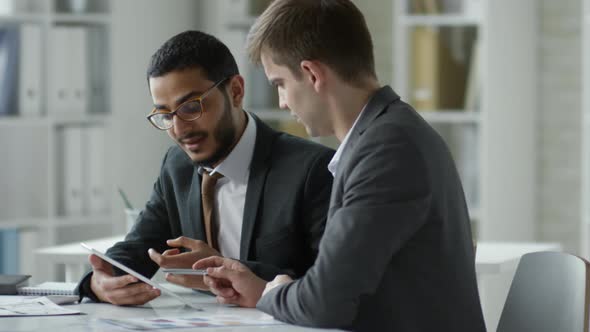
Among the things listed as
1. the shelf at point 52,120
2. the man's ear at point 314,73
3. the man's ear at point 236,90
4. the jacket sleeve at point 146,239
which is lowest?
the jacket sleeve at point 146,239

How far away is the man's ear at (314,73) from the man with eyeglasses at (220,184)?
1.31ft

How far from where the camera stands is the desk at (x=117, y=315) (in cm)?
169

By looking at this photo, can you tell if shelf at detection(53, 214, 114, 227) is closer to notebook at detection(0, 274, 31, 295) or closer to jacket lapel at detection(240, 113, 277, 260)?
notebook at detection(0, 274, 31, 295)

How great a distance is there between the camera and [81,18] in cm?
436

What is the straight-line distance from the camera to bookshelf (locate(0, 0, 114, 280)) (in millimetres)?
4191

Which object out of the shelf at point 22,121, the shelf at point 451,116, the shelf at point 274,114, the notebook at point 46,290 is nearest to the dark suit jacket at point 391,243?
the notebook at point 46,290

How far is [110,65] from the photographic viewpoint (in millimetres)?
4441

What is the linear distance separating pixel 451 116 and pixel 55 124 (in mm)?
1717

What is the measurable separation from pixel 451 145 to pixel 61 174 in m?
A: 1.72

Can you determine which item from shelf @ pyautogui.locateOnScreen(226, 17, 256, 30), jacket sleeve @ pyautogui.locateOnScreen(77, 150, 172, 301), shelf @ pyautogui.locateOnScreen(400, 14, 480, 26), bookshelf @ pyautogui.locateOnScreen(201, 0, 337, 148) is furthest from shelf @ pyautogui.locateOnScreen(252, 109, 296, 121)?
jacket sleeve @ pyautogui.locateOnScreen(77, 150, 172, 301)

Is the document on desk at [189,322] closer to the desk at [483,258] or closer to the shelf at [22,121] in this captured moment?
the desk at [483,258]

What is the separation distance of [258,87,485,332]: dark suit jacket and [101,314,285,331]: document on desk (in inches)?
Answer: 1.5

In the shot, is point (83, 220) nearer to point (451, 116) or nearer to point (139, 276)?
point (451, 116)

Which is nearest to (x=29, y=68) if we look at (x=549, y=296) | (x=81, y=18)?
(x=81, y=18)
